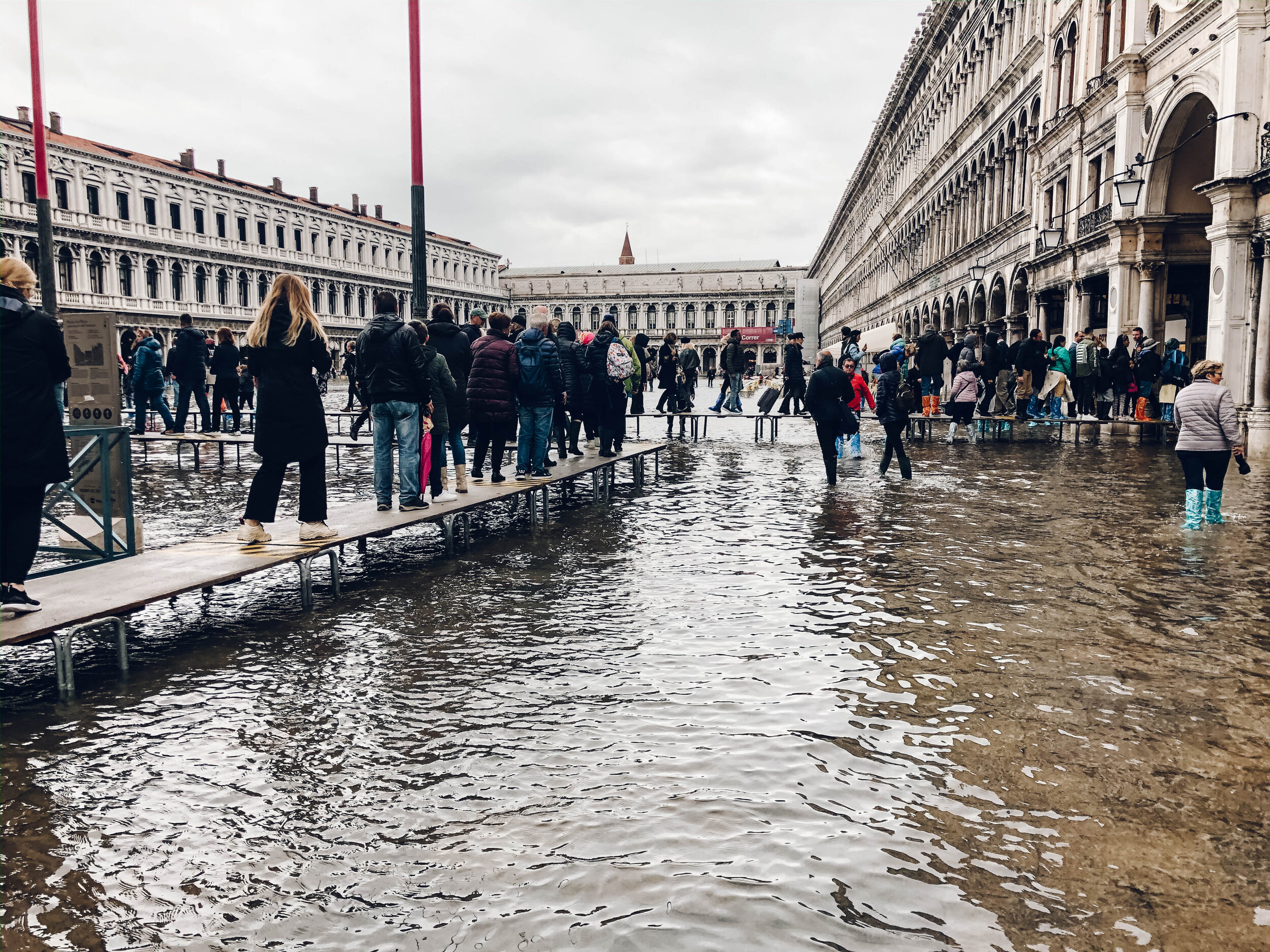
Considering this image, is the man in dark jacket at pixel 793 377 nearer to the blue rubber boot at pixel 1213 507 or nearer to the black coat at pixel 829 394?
the black coat at pixel 829 394

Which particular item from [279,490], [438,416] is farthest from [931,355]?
[279,490]

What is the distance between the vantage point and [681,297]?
137 meters

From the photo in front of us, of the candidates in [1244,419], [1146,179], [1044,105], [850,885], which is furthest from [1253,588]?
[1044,105]

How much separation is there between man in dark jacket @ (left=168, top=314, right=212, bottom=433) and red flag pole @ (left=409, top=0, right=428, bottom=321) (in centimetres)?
865

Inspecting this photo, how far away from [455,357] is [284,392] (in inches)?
145

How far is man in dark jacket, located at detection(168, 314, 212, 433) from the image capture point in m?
17.8

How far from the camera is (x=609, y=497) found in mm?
12586

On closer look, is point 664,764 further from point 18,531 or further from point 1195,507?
point 1195,507

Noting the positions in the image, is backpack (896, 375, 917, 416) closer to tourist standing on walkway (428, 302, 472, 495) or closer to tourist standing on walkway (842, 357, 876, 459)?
tourist standing on walkway (842, 357, 876, 459)

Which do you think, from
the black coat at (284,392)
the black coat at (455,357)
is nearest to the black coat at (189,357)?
the black coat at (455,357)

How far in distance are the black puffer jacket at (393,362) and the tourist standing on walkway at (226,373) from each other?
973cm

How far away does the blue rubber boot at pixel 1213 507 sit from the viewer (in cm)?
977

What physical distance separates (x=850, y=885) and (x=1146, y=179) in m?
23.3

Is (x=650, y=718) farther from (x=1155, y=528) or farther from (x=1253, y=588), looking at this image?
(x=1155, y=528)
